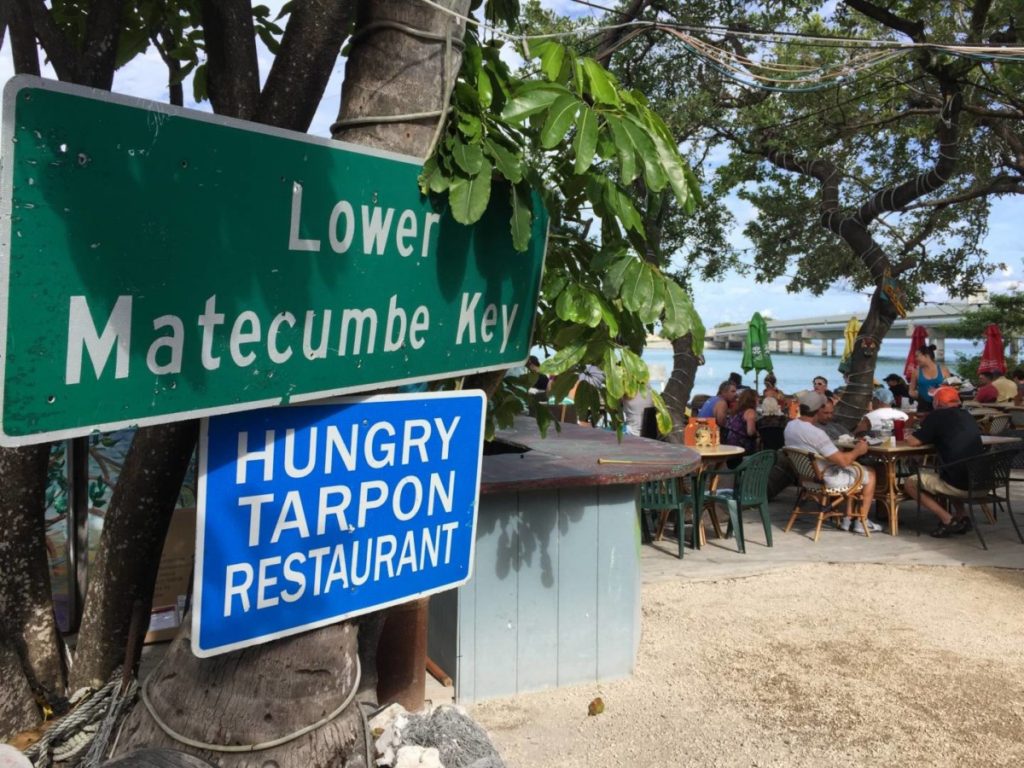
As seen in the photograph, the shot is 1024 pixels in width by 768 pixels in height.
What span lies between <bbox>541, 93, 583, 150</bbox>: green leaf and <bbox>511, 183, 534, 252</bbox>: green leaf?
0.13 meters

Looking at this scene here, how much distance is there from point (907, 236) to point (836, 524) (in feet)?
27.4

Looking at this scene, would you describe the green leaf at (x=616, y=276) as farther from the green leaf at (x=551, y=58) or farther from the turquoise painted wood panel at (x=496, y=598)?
the turquoise painted wood panel at (x=496, y=598)

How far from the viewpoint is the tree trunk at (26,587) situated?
243 centimetres

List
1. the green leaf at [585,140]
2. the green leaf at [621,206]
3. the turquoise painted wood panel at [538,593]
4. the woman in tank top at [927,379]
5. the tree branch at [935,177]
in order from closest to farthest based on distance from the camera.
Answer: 1. the green leaf at [585,140]
2. the green leaf at [621,206]
3. the turquoise painted wood panel at [538,593]
4. the tree branch at [935,177]
5. the woman in tank top at [927,379]

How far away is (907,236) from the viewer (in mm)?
14703

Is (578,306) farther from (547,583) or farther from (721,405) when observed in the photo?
(721,405)

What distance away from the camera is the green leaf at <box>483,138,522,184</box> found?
1.85 meters

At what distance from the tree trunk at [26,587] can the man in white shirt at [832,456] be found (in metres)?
6.54

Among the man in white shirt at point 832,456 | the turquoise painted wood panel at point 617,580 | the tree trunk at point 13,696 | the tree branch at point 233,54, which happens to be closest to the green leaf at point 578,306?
the tree branch at point 233,54

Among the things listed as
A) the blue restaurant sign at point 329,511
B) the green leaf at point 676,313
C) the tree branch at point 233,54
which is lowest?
the blue restaurant sign at point 329,511

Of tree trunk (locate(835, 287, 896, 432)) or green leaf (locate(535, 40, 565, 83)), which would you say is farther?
tree trunk (locate(835, 287, 896, 432))

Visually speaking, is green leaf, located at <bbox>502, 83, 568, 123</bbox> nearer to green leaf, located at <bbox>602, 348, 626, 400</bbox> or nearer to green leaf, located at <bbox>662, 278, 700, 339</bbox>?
green leaf, located at <bbox>662, 278, 700, 339</bbox>

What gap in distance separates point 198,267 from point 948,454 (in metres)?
7.95

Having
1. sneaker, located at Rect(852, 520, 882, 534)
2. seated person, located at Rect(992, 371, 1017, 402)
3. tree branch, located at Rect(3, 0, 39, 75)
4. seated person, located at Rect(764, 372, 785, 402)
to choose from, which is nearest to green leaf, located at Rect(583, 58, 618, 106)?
tree branch, located at Rect(3, 0, 39, 75)
